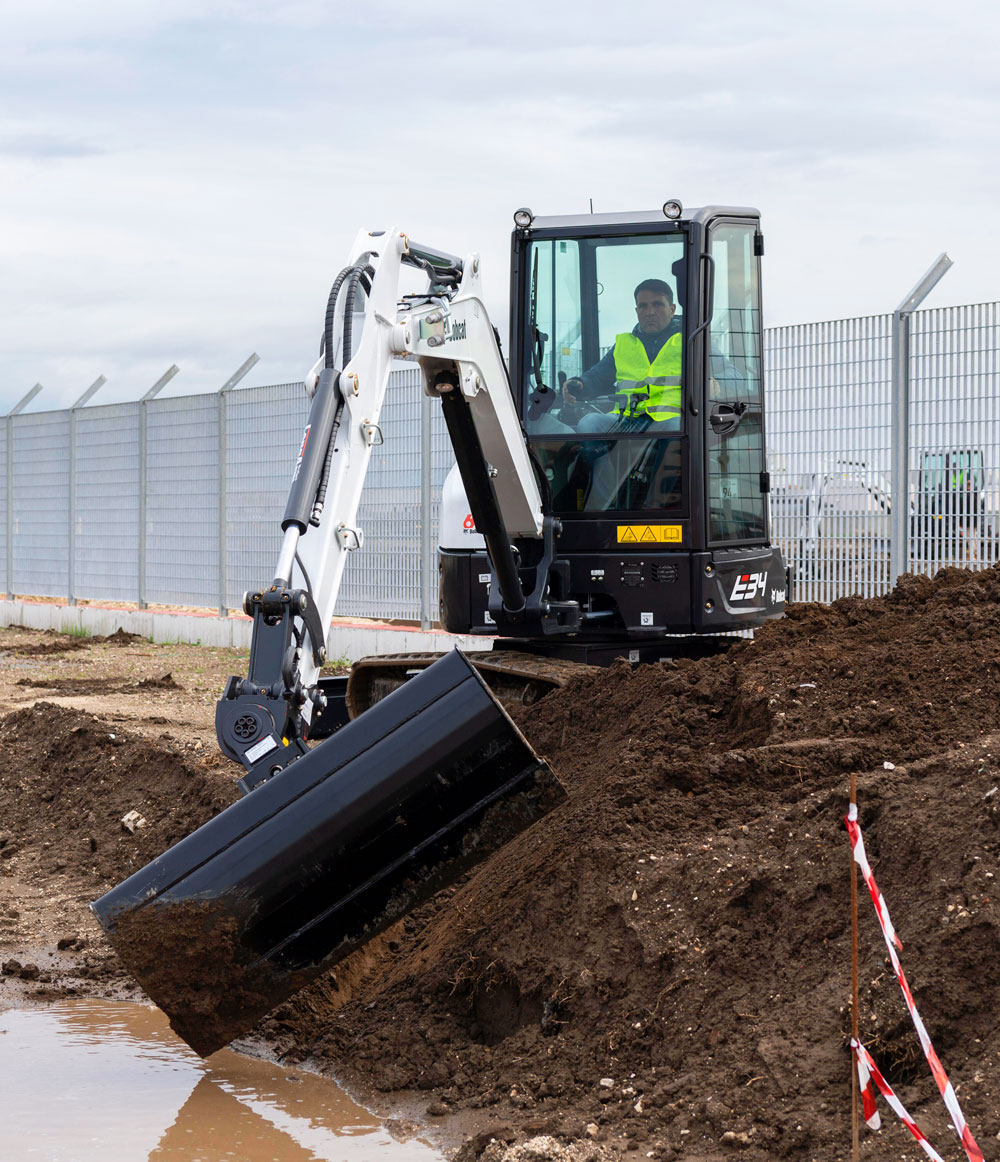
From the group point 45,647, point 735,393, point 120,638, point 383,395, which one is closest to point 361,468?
point 383,395

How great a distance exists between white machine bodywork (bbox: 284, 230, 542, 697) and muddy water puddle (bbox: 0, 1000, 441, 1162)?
1.35 meters

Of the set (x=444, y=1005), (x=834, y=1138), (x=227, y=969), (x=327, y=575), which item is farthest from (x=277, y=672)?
(x=834, y=1138)

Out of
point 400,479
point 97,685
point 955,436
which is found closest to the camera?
point 955,436

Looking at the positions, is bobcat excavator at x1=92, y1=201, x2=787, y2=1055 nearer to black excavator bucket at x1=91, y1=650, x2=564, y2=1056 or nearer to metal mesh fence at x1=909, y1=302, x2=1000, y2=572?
black excavator bucket at x1=91, y1=650, x2=564, y2=1056

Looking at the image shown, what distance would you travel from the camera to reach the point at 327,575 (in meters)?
5.55

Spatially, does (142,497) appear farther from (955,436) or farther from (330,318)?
(330,318)

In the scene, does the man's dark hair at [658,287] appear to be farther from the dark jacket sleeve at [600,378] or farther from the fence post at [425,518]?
the fence post at [425,518]

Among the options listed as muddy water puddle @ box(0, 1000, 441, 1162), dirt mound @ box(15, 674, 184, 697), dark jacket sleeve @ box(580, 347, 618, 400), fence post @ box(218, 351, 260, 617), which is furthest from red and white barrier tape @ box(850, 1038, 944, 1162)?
fence post @ box(218, 351, 260, 617)

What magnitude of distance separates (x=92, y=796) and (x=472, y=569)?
2.73 m

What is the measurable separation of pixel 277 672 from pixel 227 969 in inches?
40.7

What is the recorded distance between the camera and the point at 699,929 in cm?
479

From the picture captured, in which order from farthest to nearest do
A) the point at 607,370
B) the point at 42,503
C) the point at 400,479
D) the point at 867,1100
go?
the point at 42,503, the point at 400,479, the point at 607,370, the point at 867,1100

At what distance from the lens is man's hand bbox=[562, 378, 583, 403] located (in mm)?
8594

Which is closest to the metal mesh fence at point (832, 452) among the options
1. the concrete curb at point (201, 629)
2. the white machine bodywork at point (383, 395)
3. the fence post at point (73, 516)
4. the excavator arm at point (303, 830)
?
the concrete curb at point (201, 629)
